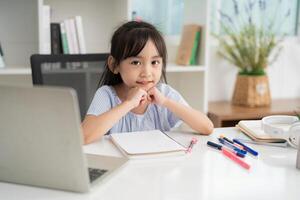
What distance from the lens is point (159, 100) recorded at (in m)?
1.41

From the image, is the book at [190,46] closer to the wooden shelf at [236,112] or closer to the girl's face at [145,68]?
the wooden shelf at [236,112]

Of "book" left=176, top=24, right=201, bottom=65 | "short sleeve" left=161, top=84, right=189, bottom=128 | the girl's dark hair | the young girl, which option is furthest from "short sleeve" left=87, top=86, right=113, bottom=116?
"book" left=176, top=24, right=201, bottom=65

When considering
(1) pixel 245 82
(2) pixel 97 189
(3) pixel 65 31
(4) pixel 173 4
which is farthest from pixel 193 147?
(4) pixel 173 4

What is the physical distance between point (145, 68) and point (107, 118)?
0.23m

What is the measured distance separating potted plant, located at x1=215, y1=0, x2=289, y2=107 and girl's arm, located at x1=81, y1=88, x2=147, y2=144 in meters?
1.35

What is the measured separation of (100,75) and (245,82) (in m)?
1.19

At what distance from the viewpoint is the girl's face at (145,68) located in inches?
56.8

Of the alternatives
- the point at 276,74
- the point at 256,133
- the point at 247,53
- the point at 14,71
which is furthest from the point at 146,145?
the point at 276,74

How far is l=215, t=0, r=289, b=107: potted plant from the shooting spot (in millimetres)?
2594

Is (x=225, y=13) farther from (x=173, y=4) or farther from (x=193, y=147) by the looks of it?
(x=193, y=147)

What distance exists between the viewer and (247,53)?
261 cm

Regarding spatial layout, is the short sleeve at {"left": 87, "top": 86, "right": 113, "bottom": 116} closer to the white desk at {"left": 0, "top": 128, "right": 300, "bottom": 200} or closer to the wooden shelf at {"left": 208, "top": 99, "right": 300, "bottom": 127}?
the white desk at {"left": 0, "top": 128, "right": 300, "bottom": 200}

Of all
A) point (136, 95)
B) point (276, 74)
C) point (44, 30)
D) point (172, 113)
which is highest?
point (44, 30)

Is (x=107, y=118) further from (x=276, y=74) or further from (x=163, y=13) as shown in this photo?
(x=276, y=74)
